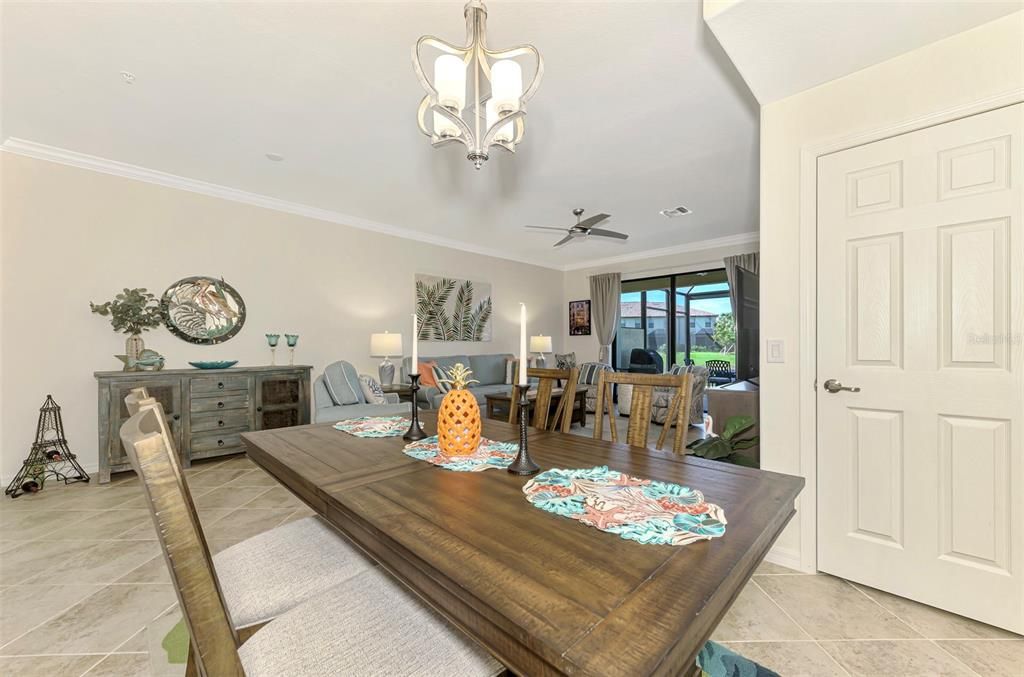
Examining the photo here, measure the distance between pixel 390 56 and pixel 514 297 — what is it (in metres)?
4.88

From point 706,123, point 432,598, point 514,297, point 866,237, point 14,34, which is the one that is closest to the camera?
point 432,598

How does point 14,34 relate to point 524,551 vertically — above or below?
above

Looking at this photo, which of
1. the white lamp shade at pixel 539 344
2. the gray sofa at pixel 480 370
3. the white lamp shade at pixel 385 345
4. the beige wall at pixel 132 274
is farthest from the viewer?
the white lamp shade at pixel 539 344

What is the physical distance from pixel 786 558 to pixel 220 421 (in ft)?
13.7

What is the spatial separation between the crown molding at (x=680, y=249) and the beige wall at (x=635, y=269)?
0.11 feet

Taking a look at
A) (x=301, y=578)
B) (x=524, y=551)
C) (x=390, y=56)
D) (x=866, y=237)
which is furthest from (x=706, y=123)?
(x=301, y=578)

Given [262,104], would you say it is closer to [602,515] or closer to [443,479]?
[443,479]

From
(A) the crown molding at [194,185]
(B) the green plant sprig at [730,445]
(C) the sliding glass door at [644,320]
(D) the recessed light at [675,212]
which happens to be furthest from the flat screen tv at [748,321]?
(A) the crown molding at [194,185]

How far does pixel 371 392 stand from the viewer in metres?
4.22

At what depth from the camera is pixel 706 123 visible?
2.79 meters

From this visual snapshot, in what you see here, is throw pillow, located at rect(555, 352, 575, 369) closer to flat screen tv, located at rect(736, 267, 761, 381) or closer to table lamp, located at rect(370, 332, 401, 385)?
table lamp, located at rect(370, 332, 401, 385)

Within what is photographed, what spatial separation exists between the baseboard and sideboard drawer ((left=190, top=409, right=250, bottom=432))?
4014 millimetres

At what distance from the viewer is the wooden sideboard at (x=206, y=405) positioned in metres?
3.08

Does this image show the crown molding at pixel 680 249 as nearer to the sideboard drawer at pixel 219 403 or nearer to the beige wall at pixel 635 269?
the beige wall at pixel 635 269
